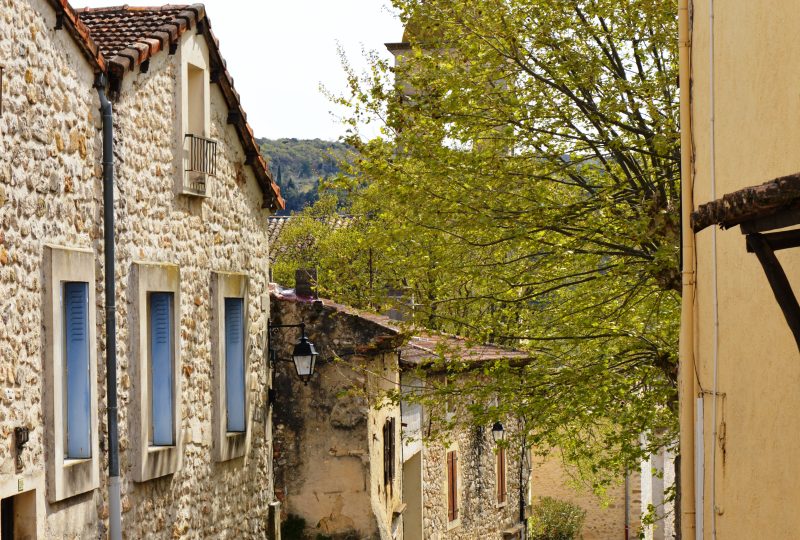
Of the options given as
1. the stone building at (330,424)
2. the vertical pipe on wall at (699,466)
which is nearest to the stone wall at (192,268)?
the stone building at (330,424)

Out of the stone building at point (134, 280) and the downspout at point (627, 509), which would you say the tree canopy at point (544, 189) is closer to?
the stone building at point (134, 280)

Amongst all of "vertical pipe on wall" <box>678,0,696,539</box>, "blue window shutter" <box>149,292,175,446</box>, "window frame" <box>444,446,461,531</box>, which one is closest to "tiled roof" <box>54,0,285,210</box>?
"blue window shutter" <box>149,292,175,446</box>

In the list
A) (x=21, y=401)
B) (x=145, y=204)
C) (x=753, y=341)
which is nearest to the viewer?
(x=753, y=341)

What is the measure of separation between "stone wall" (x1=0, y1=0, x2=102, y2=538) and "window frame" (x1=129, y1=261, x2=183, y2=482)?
0.94 m

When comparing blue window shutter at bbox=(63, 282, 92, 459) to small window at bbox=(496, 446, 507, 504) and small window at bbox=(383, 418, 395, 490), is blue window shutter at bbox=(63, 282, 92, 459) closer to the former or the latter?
small window at bbox=(383, 418, 395, 490)

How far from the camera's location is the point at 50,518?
30.1ft

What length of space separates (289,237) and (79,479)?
103 feet

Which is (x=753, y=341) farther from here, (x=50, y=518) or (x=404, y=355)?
(x=404, y=355)

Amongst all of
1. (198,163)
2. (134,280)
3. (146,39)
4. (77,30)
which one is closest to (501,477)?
(198,163)

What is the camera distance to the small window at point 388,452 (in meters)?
16.4

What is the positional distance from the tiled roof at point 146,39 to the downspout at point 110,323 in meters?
0.45

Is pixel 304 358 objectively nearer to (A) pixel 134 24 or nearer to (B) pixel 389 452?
(B) pixel 389 452

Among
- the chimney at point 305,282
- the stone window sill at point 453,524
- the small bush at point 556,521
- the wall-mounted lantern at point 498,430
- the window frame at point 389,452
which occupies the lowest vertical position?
the small bush at point 556,521

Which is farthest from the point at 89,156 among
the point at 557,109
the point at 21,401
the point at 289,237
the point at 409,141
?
the point at 289,237
